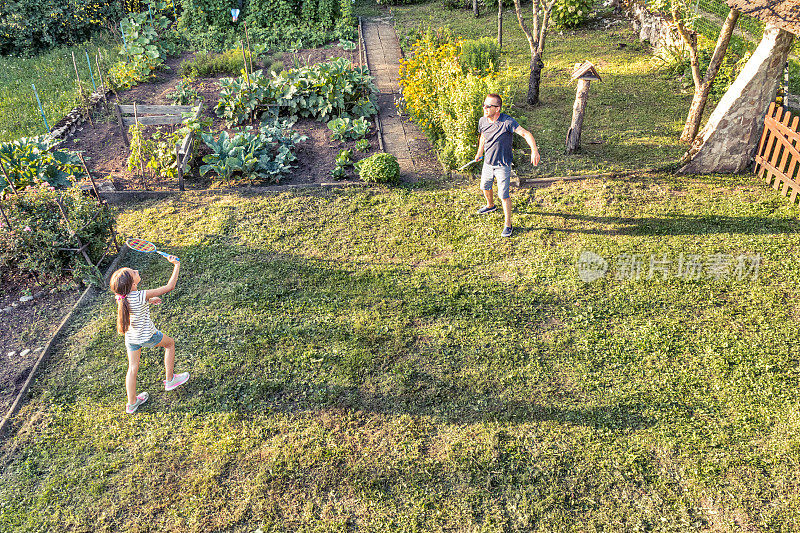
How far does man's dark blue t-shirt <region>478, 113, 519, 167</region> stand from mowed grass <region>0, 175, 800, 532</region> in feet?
2.94

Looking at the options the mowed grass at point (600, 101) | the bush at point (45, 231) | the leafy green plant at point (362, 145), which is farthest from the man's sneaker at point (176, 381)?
the mowed grass at point (600, 101)

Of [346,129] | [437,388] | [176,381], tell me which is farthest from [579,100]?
[176,381]

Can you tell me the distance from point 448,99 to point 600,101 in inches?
147

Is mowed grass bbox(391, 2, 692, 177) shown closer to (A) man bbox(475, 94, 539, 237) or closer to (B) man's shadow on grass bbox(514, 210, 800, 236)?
(B) man's shadow on grass bbox(514, 210, 800, 236)

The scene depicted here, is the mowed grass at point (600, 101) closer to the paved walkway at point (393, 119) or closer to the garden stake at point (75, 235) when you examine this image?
the paved walkway at point (393, 119)

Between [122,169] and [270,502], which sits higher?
[122,169]

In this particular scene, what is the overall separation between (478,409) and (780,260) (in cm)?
432

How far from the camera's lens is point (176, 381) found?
5211 mm

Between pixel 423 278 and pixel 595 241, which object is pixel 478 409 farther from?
pixel 595 241

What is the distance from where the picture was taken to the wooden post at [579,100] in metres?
8.38

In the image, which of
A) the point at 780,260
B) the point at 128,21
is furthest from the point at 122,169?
the point at 780,260

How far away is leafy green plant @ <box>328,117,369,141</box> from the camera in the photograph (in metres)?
9.88

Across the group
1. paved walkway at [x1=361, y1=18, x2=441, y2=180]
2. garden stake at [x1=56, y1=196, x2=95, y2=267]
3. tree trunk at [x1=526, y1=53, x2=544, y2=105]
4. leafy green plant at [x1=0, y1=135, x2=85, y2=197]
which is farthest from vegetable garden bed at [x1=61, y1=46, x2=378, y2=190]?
tree trunk at [x1=526, y1=53, x2=544, y2=105]

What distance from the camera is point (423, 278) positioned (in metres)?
6.61
